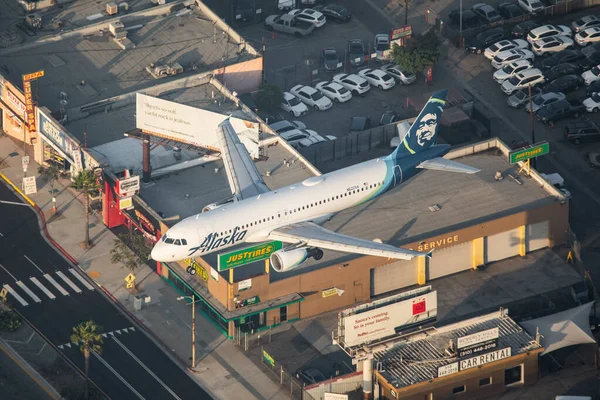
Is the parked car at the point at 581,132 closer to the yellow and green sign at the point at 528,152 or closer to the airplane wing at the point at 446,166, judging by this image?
the yellow and green sign at the point at 528,152

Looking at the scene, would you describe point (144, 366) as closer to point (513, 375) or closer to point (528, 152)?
point (513, 375)

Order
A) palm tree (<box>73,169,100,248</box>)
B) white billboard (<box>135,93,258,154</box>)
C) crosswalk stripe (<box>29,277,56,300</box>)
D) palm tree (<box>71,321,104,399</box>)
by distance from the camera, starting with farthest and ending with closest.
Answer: white billboard (<box>135,93,258,154</box>), palm tree (<box>73,169,100,248</box>), crosswalk stripe (<box>29,277,56,300</box>), palm tree (<box>71,321,104,399</box>)

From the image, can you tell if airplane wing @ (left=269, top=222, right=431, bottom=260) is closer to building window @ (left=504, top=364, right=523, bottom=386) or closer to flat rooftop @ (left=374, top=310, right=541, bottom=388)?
flat rooftop @ (left=374, top=310, right=541, bottom=388)

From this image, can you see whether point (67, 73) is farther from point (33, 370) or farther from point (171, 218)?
point (33, 370)

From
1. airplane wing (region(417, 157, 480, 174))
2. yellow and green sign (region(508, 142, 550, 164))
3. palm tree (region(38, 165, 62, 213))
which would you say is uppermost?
airplane wing (region(417, 157, 480, 174))

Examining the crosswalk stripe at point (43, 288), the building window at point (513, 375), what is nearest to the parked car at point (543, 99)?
the building window at point (513, 375)

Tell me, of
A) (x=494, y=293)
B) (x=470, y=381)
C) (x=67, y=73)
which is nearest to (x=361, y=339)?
(x=470, y=381)

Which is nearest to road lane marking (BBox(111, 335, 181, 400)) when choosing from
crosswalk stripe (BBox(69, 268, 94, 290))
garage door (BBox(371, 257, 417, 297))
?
crosswalk stripe (BBox(69, 268, 94, 290))
